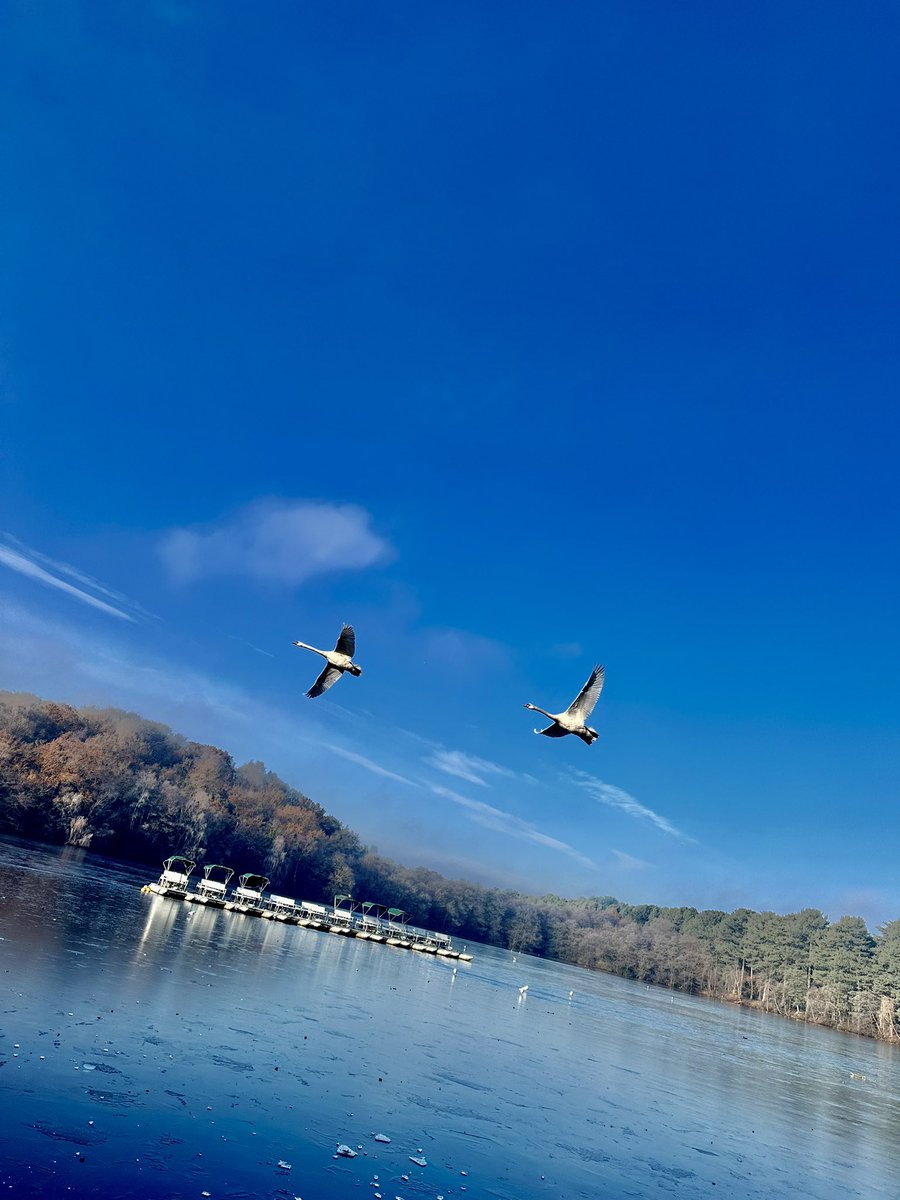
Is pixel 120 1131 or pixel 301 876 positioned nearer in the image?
pixel 120 1131

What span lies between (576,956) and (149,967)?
609ft

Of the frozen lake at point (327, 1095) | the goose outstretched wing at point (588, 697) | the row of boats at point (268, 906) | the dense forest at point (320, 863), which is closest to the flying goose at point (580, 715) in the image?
the goose outstretched wing at point (588, 697)

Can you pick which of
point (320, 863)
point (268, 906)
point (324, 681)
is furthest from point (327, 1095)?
point (320, 863)

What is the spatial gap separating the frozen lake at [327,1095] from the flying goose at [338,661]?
953 centimetres

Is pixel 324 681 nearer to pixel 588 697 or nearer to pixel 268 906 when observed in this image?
pixel 588 697

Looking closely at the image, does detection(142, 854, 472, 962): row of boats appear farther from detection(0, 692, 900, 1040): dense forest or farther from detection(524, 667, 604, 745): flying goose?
detection(524, 667, 604, 745): flying goose

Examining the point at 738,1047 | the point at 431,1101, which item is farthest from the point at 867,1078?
the point at 431,1101

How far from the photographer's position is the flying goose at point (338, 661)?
1911 cm

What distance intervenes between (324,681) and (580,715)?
22.4 ft

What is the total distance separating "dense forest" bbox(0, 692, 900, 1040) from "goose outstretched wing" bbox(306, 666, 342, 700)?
94.0m

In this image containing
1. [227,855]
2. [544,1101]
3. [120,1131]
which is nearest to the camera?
[120,1131]

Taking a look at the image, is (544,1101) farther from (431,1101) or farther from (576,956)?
(576,956)

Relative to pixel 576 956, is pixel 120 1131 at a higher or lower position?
higher

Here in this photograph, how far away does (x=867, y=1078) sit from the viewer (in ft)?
198
